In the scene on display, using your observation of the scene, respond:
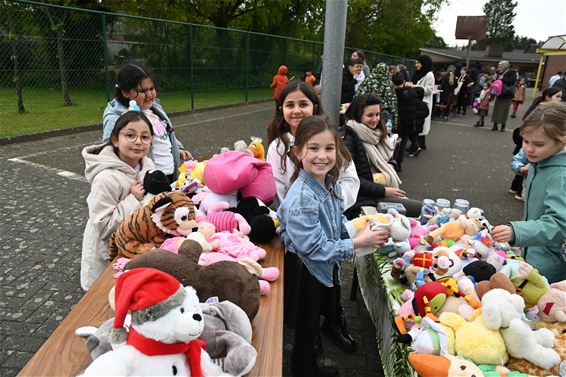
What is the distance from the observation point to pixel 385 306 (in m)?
2.28

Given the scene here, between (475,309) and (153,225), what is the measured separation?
1674 mm

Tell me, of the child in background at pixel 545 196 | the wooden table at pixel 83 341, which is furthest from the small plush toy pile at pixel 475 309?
the wooden table at pixel 83 341

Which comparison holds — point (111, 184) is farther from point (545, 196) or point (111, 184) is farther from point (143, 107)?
point (545, 196)

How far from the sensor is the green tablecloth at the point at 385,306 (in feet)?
6.24

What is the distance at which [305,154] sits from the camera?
86.4 inches

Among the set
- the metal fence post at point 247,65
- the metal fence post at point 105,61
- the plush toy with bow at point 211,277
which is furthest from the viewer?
the metal fence post at point 247,65

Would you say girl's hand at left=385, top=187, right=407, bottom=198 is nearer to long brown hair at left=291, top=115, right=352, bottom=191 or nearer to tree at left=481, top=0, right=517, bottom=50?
long brown hair at left=291, top=115, right=352, bottom=191

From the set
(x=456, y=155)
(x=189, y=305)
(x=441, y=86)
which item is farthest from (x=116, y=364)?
(x=441, y=86)

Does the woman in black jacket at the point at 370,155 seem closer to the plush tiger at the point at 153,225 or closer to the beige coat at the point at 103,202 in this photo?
the plush tiger at the point at 153,225

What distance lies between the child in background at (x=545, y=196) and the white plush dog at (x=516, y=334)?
0.73m

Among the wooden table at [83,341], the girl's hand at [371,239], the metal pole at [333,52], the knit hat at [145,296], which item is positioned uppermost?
the metal pole at [333,52]

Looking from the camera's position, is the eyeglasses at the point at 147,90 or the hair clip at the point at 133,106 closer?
the hair clip at the point at 133,106

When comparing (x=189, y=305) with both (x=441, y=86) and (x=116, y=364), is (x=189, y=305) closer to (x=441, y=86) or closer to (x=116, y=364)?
(x=116, y=364)

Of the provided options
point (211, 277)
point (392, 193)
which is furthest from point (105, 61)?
point (211, 277)
